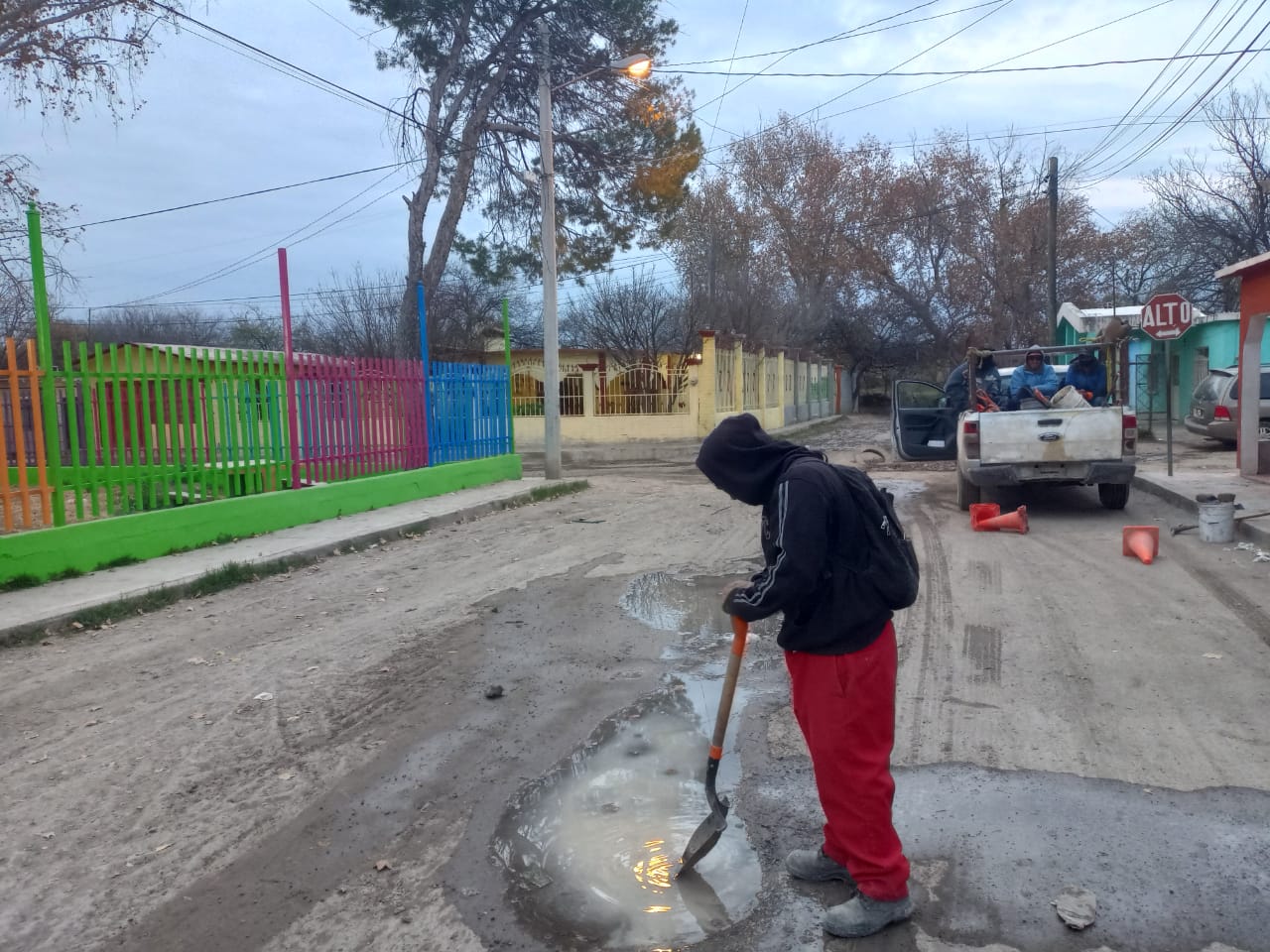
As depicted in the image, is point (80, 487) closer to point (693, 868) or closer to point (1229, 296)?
point (693, 868)

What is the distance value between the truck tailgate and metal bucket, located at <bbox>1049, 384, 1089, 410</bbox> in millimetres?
347

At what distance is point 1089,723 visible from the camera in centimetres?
457

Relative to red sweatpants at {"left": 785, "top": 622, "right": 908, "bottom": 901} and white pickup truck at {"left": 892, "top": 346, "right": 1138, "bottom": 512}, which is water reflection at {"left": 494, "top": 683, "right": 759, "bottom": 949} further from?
white pickup truck at {"left": 892, "top": 346, "right": 1138, "bottom": 512}

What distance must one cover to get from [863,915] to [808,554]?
3.54 ft

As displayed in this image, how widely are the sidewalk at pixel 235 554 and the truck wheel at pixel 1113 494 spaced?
7.64m

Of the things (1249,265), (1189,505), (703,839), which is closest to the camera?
(703,839)

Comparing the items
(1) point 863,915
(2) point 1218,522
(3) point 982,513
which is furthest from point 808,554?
(3) point 982,513

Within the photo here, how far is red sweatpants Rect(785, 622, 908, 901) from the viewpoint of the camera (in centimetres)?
291

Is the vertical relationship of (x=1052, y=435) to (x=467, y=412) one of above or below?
below

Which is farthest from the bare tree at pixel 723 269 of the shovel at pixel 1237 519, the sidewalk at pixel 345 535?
the shovel at pixel 1237 519

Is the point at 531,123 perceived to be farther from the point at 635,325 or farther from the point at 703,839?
the point at 703,839

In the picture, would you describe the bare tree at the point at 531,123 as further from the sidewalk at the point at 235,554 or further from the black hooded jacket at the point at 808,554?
the black hooded jacket at the point at 808,554

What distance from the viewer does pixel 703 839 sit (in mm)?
3336

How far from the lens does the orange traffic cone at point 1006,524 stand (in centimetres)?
1006
